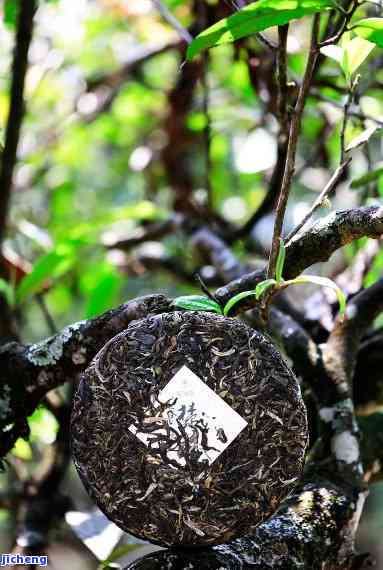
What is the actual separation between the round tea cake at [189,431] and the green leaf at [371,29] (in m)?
0.24

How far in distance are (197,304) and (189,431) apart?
10cm

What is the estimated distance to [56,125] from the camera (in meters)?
1.78

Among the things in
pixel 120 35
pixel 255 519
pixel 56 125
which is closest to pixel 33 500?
pixel 255 519

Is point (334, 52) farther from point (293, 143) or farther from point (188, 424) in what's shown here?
point (188, 424)

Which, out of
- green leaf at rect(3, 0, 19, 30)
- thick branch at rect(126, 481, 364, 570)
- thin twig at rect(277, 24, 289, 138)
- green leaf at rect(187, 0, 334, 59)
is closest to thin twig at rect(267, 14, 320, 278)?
green leaf at rect(187, 0, 334, 59)

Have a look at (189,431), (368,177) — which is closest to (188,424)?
(189,431)

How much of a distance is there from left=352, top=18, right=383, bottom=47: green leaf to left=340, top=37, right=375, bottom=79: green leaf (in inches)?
2.7

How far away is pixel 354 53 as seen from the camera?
0.65m

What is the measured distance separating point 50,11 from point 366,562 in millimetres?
1488

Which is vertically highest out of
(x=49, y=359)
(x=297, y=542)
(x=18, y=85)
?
(x=18, y=85)

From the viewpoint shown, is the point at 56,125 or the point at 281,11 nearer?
the point at 281,11

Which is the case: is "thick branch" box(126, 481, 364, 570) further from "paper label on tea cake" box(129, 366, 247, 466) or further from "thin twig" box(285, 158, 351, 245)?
"thin twig" box(285, 158, 351, 245)

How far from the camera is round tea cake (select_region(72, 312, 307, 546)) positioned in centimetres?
52

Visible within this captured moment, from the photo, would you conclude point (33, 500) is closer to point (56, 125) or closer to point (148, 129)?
point (56, 125)
